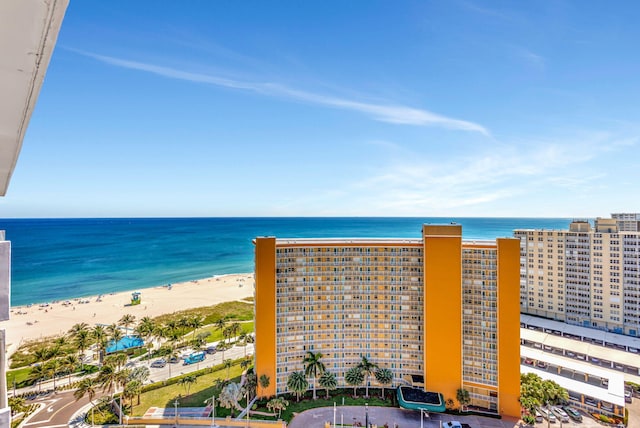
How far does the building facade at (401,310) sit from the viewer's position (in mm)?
37688

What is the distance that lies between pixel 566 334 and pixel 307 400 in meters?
46.4

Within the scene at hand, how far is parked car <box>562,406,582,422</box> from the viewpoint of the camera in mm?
→ 35631

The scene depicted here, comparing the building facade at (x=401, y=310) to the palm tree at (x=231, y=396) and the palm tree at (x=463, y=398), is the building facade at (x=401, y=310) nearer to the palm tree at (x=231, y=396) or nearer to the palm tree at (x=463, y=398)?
the palm tree at (x=463, y=398)

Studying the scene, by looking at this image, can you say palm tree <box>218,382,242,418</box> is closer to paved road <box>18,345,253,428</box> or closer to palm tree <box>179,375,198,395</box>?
palm tree <box>179,375,198,395</box>

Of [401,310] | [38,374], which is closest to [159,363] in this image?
[38,374]

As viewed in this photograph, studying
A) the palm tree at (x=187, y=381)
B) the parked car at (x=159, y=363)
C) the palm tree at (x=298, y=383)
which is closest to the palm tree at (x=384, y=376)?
the palm tree at (x=298, y=383)

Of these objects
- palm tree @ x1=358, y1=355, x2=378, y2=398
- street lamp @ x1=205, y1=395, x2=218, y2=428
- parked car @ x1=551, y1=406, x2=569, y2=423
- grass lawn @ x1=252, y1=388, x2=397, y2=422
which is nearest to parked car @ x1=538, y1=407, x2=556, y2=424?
parked car @ x1=551, y1=406, x2=569, y2=423

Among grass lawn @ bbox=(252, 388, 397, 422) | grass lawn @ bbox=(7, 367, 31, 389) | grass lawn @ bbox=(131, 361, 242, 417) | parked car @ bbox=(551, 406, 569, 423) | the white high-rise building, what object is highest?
the white high-rise building

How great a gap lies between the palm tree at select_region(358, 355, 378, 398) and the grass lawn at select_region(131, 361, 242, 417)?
15468 millimetres

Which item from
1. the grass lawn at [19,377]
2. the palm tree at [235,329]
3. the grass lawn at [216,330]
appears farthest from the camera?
the grass lawn at [216,330]

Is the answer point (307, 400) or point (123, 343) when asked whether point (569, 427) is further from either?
point (123, 343)

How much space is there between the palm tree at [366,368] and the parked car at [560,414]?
19.1m

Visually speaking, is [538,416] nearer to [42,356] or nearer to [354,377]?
[354,377]

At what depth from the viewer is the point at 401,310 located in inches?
1613
